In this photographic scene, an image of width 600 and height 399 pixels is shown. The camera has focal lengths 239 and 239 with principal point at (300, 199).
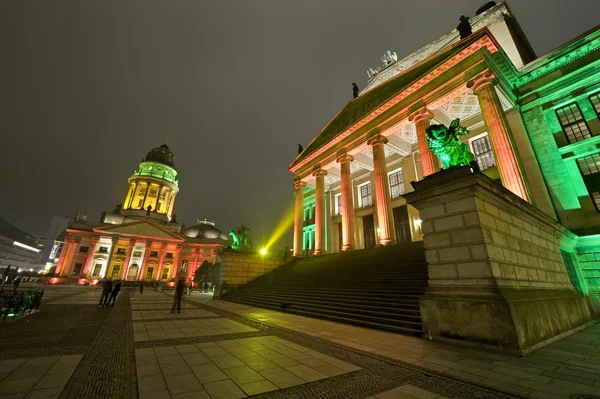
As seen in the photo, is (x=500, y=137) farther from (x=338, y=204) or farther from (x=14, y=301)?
(x=14, y=301)

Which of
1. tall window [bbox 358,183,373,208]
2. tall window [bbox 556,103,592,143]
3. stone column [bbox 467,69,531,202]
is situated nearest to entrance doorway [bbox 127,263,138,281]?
tall window [bbox 358,183,373,208]

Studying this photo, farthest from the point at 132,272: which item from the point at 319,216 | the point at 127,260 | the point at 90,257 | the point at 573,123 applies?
the point at 573,123

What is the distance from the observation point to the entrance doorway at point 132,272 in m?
48.8

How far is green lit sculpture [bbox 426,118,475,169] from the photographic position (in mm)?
6973

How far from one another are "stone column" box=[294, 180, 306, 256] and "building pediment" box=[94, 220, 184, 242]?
131 ft

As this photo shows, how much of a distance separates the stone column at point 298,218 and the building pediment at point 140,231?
39851 millimetres

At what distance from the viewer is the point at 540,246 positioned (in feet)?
26.8

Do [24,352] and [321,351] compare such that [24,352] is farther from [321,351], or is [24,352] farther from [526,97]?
[526,97]

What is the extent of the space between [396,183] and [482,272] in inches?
743

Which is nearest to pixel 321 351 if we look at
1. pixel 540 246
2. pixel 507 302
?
pixel 507 302

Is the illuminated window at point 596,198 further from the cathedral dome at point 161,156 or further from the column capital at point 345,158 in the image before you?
the cathedral dome at point 161,156

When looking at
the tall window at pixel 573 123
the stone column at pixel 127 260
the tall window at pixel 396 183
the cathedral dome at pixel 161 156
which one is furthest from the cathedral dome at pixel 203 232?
the tall window at pixel 573 123

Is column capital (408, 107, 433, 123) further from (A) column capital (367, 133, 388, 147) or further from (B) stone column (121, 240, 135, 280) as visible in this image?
(B) stone column (121, 240, 135, 280)

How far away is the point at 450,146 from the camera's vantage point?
707cm
